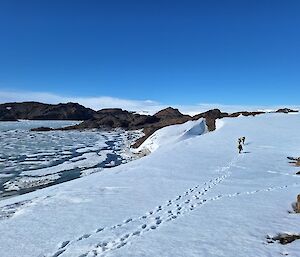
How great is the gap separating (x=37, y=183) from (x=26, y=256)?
13.1 meters

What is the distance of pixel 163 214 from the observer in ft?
32.2

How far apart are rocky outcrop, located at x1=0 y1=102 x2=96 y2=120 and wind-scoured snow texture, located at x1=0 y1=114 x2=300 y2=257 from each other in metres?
124

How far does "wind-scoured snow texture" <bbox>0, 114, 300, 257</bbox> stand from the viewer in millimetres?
7324

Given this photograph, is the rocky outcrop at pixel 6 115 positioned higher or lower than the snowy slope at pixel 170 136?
higher

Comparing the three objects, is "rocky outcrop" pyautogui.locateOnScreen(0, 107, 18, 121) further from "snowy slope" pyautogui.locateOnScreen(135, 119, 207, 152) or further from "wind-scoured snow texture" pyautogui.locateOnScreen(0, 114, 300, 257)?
"wind-scoured snow texture" pyautogui.locateOnScreen(0, 114, 300, 257)

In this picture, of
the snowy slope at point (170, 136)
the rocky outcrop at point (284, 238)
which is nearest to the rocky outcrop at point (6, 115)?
the snowy slope at point (170, 136)

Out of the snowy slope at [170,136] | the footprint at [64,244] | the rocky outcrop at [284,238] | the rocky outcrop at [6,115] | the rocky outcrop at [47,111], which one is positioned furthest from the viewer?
the rocky outcrop at [47,111]

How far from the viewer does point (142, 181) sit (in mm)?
14742

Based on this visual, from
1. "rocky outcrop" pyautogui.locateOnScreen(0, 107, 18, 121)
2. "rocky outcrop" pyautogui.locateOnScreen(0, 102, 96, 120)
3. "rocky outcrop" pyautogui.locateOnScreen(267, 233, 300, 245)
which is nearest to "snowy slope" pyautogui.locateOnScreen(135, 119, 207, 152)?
"rocky outcrop" pyautogui.locateOnScreen(267, 233, 300, 245)

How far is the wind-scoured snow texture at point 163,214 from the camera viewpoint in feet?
24.0

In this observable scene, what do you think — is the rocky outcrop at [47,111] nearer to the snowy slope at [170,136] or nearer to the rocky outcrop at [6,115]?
the rocky outcrop at [6,115]

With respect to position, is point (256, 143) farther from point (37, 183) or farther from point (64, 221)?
point (64, 221)

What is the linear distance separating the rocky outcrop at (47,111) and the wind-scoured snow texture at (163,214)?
124092 mm

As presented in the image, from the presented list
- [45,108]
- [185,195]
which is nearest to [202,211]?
[185,195]
